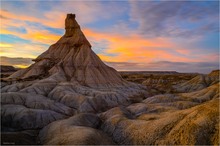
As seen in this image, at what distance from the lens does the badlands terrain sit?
24.9 m

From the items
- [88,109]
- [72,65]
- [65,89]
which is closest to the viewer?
[88,109]

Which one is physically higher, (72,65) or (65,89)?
(72,65)

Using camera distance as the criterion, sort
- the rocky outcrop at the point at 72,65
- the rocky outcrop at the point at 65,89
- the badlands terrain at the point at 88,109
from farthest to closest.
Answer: the rocky outcrop at the point at 72,65
the rocky outcrop at the point at 65,89
the badlands terrain at the point at 88,109

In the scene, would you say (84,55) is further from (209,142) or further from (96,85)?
(209,142)

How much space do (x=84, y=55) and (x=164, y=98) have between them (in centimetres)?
3467

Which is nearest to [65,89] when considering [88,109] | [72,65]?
[88,109]

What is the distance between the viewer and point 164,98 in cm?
5334

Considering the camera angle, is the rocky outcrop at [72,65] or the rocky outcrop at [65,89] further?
the rocky outcrop at [72,65]

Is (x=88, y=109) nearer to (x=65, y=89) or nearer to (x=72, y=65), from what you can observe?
(x=65, y=89)

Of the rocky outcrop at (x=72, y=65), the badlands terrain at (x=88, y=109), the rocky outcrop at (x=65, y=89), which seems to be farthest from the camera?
the rocky outcrop at (x=72, y=65)

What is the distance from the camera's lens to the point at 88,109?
48719mm

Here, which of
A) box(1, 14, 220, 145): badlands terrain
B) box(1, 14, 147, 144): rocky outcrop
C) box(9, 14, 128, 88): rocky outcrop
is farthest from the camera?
box(9, 14, 128, 88): rocky outcrop

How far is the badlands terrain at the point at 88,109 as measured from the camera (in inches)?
979

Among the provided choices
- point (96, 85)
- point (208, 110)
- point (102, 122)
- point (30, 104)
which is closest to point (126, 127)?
point (102, 122)
